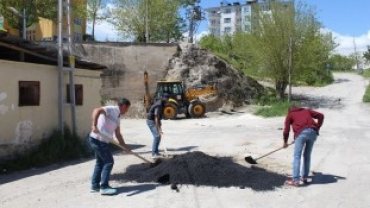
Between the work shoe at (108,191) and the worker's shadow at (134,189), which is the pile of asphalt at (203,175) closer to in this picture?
the worker's shadow at (134,189)

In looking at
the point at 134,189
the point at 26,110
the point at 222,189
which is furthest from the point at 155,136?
the point at 222,189

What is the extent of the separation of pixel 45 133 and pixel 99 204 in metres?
5.38

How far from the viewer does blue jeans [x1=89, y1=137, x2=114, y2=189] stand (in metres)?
7.50

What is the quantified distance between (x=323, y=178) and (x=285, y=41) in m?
22.7

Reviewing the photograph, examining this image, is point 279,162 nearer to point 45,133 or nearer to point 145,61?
point 45,133

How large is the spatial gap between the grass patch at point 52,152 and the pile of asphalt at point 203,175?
2.65 metres

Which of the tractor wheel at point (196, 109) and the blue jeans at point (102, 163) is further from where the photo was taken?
the tractor wheel at point (196, 109)

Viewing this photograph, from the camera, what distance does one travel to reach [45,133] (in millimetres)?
11859

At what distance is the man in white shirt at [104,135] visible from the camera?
7461 millimetres

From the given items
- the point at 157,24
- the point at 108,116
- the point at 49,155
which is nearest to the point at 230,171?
the point at 108,116

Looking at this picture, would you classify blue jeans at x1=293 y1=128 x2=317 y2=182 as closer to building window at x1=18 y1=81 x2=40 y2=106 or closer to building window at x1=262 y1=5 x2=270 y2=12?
building window at x1=18 y1=81 x2=40 y2=106

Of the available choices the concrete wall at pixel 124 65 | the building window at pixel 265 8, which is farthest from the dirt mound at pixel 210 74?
the building window at pixel 265 8

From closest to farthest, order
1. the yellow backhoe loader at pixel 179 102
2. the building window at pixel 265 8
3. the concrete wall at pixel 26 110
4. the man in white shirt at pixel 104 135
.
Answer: the man in white shirt at pixel 104 135
the concrete wall at pixel 26 110
the yellow backhoe loader at pixel 179 102
the building window at pixel 265 8

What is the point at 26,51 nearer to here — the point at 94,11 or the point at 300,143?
the point at 300,143
